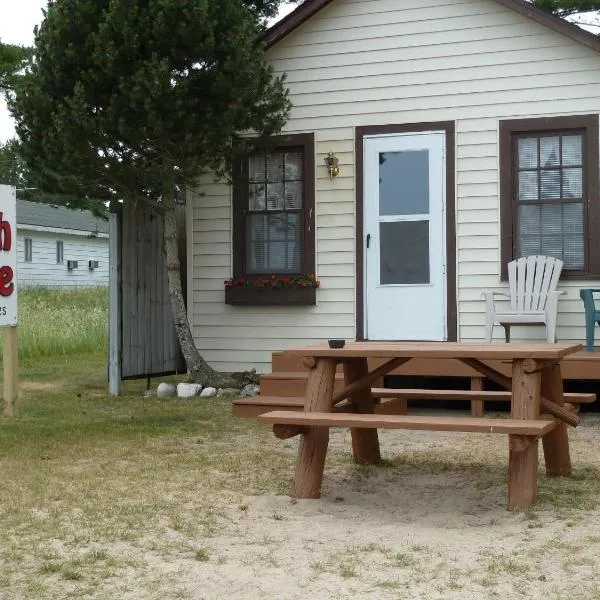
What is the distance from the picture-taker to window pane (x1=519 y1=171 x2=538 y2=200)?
8.46m

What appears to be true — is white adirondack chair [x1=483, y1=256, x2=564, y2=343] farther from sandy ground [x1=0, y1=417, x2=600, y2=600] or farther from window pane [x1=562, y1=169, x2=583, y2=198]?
sandy ground [x1=0, y1=417, x2=600, y2=600]

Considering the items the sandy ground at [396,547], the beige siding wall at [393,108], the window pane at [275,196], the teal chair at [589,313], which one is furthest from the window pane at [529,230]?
the sandy ground at [396,547]

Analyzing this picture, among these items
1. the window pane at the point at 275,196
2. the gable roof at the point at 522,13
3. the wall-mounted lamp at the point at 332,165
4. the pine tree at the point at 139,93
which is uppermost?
the gable roof at the point at 522,13

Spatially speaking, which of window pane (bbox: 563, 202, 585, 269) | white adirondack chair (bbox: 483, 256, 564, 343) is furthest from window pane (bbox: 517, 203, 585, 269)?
white adirondack chair (bbox: 483, 256, 564, 343)

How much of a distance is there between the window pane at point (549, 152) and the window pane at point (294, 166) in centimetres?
234

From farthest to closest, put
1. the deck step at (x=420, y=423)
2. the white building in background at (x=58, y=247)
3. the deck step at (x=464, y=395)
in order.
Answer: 1. the white building in background at (x=58, y=247)
2. the deck step at (x=464, y=395)
3. the deck step at (x=420, y=423)

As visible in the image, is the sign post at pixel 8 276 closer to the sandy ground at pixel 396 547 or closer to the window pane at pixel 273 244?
the sandy ground at pixel 396 547

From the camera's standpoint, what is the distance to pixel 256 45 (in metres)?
8.85

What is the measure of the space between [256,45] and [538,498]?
5.81 meters

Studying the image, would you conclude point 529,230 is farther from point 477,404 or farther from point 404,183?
point 477,404

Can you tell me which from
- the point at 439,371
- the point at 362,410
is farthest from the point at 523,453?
the point at 439,371

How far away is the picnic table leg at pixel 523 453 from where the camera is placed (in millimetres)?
4172

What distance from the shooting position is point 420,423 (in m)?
4.12

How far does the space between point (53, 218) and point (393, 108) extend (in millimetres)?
24498
